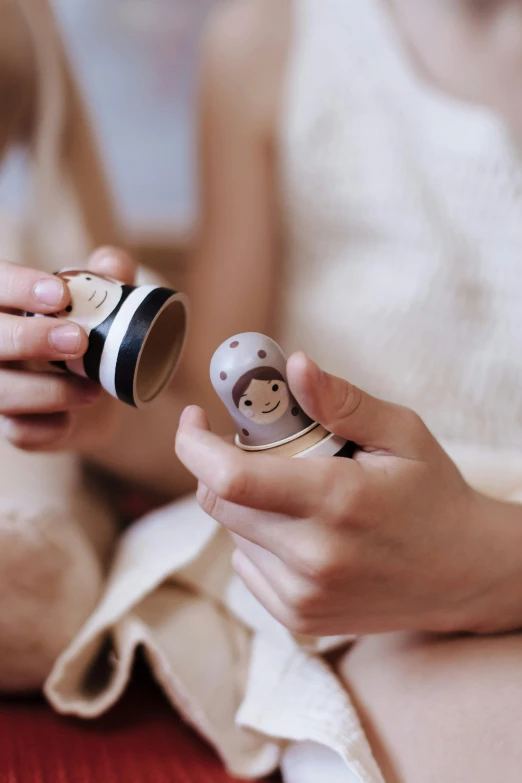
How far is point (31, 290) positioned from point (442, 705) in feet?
1.22

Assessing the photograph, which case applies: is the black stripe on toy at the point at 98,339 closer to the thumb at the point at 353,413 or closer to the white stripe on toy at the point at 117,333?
the white stripe on toy at the point at 117,333

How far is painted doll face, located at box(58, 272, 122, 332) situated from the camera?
0.42m

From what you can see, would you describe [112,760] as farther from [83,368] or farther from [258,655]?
[83,368]

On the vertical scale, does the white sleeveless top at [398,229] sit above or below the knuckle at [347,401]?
above

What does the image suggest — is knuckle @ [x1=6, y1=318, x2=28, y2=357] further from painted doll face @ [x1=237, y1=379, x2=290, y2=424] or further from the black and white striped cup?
painted doll face @ [x1=237, y1=379, x2=290, y2=424]

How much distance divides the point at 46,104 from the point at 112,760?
2.00 feet

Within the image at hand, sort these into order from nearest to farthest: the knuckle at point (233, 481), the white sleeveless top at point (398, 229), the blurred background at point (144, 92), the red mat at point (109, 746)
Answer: the knuckle at point (233, 481) < the red mat at point (109, 746) < the white sleeveless top at point (398, 229) < the blurred background at point (144, 92)

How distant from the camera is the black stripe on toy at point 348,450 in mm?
380

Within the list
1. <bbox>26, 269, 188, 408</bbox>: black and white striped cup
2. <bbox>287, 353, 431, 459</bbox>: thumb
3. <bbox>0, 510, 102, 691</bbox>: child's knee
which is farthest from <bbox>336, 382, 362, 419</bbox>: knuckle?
<bbox>0, 510, 102, 691</bbox>: child's knee

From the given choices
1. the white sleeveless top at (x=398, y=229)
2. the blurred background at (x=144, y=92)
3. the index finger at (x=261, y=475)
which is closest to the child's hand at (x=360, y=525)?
the index finger at (x=261, y=475)

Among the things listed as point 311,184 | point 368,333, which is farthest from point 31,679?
point 311,184

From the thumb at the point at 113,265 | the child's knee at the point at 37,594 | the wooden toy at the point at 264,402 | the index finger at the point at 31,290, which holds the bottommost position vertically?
the child's knee at the point at 37,594

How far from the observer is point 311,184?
0.81m

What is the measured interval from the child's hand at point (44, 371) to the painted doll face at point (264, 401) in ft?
0.39
